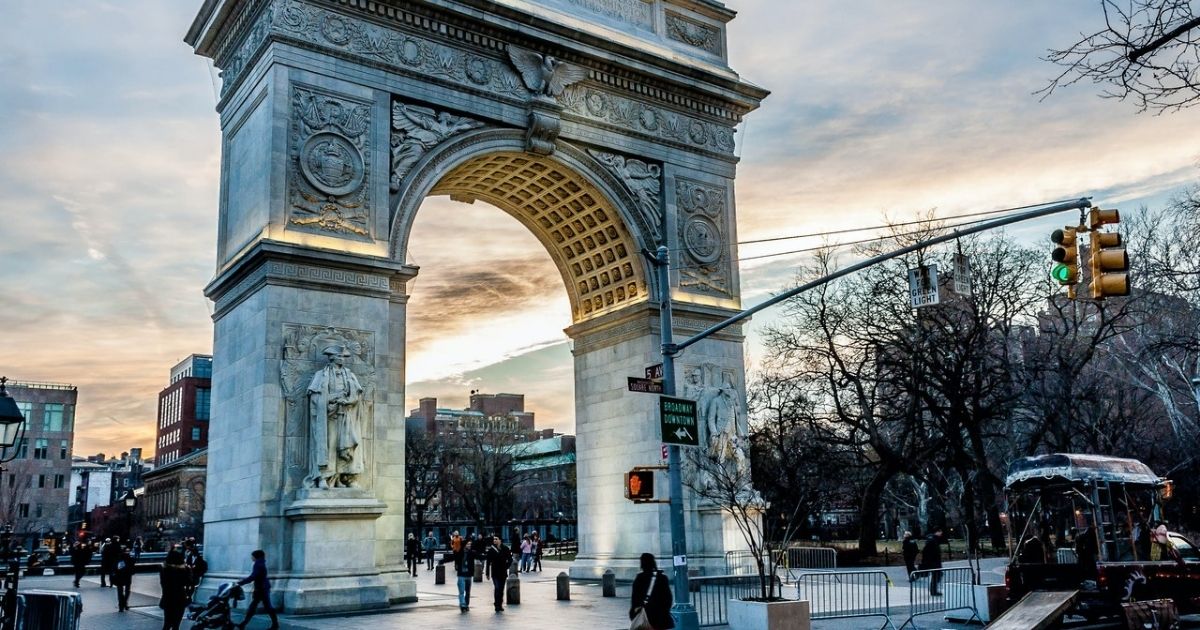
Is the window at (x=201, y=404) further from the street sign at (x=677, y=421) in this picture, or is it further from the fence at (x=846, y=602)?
the street sign at (x=677, y=421)

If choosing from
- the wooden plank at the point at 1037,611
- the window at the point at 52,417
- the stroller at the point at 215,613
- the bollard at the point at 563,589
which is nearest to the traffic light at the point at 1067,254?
the wooden plank at the point at 1037,611

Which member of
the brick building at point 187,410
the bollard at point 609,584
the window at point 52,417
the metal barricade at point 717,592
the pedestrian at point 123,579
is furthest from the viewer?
the brick building at point 187,410

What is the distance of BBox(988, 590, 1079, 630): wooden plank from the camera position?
1579 cm

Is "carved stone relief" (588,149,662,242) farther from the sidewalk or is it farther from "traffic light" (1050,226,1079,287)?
"traffic light" (1050,226,1079,287)

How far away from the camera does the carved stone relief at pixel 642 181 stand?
107 feet

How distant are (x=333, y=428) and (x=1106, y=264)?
57.8 ft

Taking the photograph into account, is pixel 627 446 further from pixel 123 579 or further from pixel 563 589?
pixel 123 579

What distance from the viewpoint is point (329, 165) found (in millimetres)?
26625

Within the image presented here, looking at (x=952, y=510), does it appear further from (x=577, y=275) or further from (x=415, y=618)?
(x=415, y=618)

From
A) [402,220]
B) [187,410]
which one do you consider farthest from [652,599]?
[187,410]

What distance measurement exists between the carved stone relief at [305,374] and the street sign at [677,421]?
32.1 feet

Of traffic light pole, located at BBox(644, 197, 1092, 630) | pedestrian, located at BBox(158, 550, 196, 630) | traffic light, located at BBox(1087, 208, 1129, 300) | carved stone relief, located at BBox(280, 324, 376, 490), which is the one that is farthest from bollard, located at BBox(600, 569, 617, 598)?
traffic light, located at BBox(1087, 208, 1129, 300)

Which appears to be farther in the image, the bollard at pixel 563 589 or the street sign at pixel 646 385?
the bollard at pixel 563 589

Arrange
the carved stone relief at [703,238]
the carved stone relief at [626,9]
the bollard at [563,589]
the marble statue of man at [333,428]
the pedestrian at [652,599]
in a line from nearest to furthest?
the pedestrian at [652,599] → the marble statue of man at [333,428] → the bollard at [563,589] → the carved stone relief at [703,238] → the carved stone relief at [626,9]
